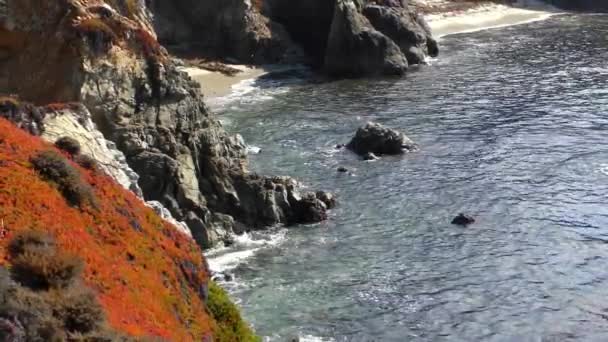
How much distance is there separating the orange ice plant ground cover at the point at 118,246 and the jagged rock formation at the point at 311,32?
68.2m

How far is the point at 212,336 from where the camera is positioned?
23922 mm

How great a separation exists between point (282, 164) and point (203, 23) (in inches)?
1944

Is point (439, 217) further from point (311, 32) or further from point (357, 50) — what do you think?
point (311, 32)

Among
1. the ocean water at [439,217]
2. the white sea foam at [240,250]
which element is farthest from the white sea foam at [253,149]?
the white sea foam at [240,250]

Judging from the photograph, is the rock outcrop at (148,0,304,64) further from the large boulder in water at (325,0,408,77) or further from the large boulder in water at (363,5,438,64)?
the large boulder in water at (363,5,438,64)

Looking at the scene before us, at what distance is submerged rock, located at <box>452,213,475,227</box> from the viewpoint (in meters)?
45.1

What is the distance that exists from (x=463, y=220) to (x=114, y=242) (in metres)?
27.1

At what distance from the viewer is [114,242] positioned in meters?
23.2

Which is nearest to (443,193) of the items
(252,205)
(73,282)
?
(252,205)

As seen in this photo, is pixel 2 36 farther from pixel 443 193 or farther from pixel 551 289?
pixel 551 289

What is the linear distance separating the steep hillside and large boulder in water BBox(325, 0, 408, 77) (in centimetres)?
6691

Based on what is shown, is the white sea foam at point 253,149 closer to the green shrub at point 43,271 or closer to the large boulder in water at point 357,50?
the large boulder in water at point 357,50

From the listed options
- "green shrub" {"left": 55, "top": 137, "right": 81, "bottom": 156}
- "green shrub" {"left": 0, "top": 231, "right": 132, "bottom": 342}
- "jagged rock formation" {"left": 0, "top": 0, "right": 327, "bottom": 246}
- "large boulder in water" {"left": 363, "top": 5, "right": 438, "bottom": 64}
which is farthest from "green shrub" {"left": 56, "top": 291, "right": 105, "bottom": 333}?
"large boulder in water" {"left": 363, "top": 5, "right": 438, "bottom": 64}

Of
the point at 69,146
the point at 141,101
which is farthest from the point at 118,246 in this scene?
the point at 141,101
